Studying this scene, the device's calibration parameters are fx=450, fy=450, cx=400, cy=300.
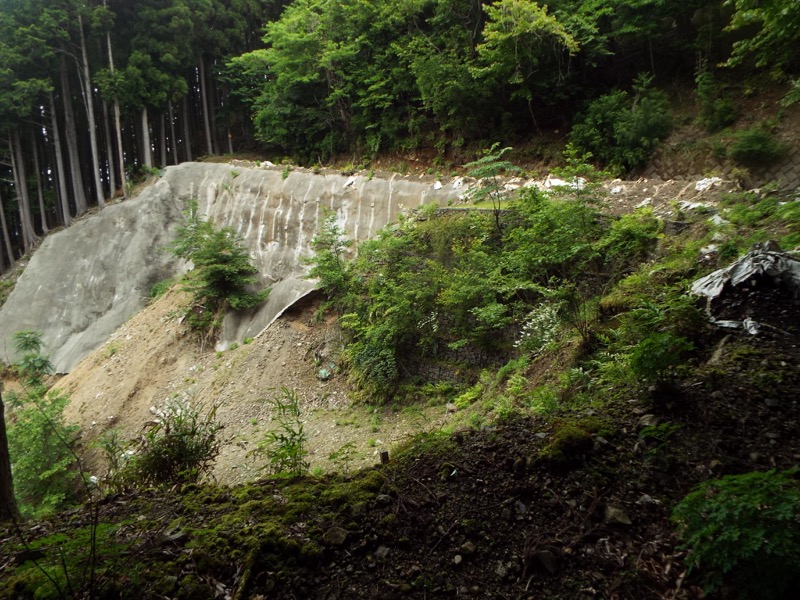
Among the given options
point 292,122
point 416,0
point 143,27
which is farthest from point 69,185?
Result: point 416,0

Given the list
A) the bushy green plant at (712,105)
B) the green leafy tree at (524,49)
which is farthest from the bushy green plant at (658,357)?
the bushy green plant at (712,105)

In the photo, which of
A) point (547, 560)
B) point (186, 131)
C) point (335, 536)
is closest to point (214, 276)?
point (335, 536)

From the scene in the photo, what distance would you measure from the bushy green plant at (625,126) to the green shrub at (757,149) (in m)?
1.92

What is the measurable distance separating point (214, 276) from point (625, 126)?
12.4 m

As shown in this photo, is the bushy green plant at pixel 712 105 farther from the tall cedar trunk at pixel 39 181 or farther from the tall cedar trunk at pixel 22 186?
the tall cedar trunk at pixel 39 181

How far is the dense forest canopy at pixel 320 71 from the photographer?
12.0 metres

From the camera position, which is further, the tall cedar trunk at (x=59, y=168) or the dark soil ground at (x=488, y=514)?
the tall cedar trunk at (x=59, y=168)

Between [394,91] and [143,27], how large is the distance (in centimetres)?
1393

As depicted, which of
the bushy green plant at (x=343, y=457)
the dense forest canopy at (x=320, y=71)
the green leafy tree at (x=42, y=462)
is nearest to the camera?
the bushy green plant at (x=343, y=457)

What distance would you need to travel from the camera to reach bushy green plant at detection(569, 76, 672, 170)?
37.7 feet

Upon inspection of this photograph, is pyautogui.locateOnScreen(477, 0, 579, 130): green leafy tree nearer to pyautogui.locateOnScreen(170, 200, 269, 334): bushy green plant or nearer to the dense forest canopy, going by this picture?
the dense forest canopy

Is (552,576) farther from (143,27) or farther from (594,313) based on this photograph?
(143,27)

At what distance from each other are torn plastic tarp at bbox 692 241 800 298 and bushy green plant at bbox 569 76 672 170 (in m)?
7.96

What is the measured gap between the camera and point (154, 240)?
1892 centimetres
